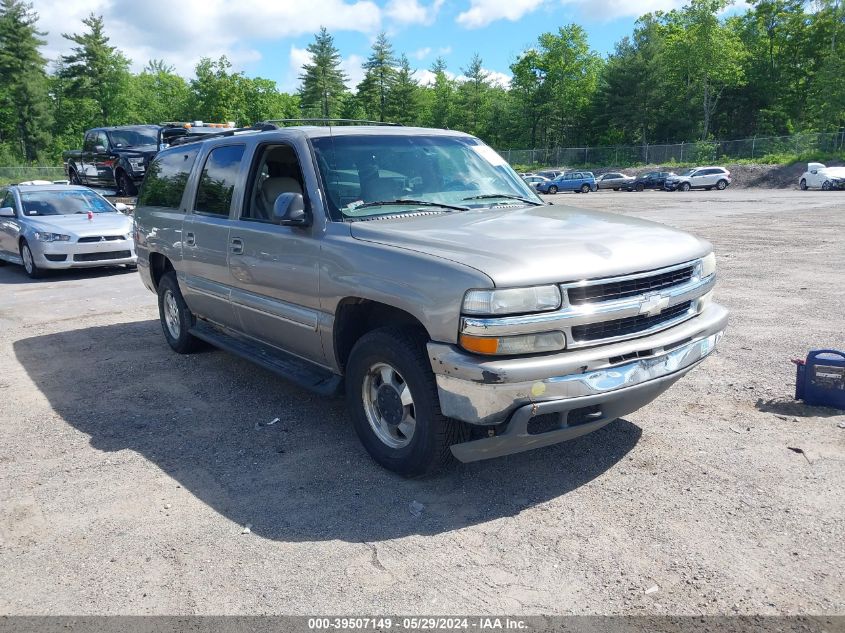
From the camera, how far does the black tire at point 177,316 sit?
6465 millimetres

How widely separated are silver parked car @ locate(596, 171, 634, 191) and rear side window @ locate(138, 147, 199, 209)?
45198mm

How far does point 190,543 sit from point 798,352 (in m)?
5.47

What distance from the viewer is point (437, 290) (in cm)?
342

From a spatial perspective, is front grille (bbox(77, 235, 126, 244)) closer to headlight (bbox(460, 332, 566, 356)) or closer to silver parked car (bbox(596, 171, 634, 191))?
headlight (bbox(460, 332, 566, 356))

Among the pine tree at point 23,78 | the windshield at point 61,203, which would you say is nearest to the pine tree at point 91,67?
the pine tree at point 23,78

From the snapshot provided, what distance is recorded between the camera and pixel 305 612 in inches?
112

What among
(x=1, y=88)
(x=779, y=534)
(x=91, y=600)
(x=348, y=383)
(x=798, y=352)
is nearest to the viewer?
(x=91, y=600)

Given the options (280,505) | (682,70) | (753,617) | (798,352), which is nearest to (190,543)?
(280,505)

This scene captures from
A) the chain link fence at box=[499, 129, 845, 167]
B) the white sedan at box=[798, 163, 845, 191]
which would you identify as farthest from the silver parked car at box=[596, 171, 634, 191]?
the white sedan at box=[798, 163, 845, 191]

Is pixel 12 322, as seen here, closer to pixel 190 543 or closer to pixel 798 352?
pixel 190 543

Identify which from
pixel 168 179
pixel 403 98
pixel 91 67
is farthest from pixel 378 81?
pixel 168 179

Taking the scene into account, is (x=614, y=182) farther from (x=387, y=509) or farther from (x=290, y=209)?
(x=387, y=509)

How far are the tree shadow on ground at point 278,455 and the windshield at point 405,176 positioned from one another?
1.60m

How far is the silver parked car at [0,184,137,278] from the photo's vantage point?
11586 mm
